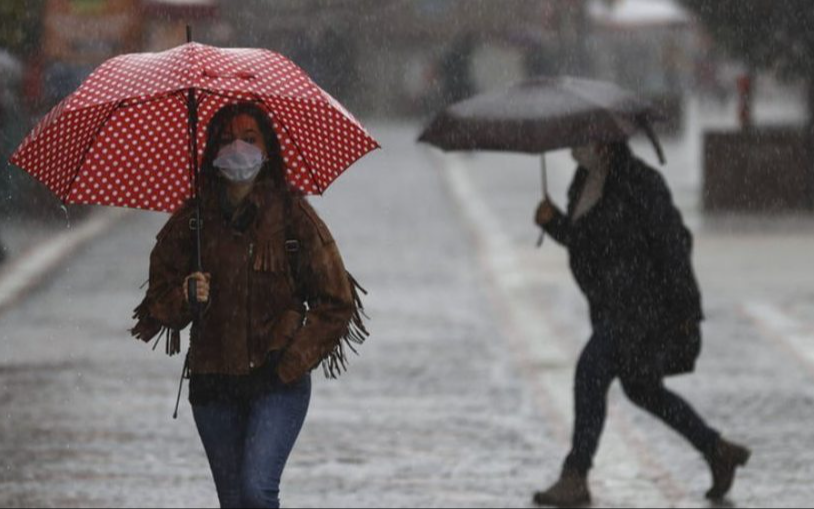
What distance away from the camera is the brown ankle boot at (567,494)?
8.36m

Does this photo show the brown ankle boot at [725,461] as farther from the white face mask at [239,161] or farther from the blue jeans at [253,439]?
the white face mask at [239,161]

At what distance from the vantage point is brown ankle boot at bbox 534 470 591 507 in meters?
8.36

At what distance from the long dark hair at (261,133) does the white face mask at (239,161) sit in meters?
0.07

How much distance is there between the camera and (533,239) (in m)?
19.8

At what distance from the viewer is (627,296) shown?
8.20 m

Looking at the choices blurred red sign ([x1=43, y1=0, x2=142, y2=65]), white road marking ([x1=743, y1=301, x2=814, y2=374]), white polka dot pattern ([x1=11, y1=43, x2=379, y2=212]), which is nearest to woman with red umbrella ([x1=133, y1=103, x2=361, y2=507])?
white polka dot pattern ([x1=11, y1=43, x2=379, y2=212])

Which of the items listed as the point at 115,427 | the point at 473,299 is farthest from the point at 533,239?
the point at 115,427

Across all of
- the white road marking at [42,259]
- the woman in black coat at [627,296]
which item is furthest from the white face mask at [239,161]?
the white road marking at [42,259]

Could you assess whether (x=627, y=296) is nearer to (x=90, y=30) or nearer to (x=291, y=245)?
(x=291, y=245)

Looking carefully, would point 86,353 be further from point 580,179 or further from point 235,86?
point 235,86

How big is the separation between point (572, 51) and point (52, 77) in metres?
20.8

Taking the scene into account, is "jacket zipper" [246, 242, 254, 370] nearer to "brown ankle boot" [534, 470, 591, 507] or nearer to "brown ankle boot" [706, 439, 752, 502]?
"brown ankle boot" [534, 470, 591, 507]

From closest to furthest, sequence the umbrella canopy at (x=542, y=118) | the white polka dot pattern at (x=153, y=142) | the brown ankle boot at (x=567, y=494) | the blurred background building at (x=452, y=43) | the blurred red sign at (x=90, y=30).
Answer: the white polka dot pattern at (x=153, y=142) < the umbrella canopy at (x=542, y=118) < the brown ankle boot at (x=567, y=494) < the blurred red sign at (x=90, y=30) < the blurred background building at (x=452, y=43)

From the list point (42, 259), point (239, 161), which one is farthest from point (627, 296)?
point (42, 259)
